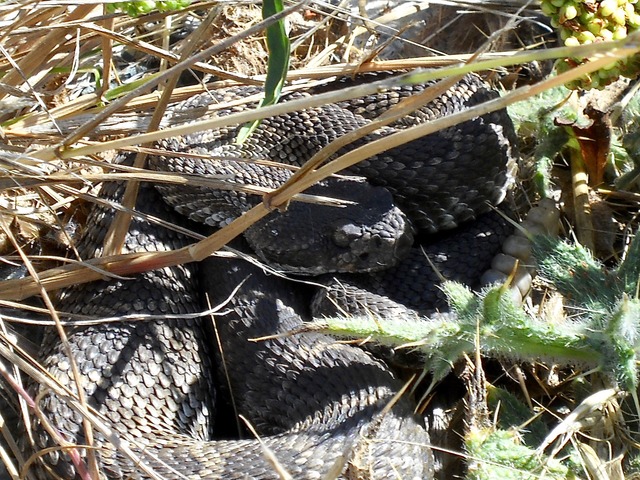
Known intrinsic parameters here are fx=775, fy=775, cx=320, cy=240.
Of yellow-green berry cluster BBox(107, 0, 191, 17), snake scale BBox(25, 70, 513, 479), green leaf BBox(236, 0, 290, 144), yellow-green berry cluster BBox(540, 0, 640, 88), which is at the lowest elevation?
snake scale BBox(25, 70, 513, 479)

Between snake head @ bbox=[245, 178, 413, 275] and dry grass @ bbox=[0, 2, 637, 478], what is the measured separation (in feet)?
1.96

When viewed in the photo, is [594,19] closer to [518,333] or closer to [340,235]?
[518,333]

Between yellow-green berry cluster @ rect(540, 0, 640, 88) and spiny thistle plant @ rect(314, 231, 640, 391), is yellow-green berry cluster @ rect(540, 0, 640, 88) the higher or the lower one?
the higher one

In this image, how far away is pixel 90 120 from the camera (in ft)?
7.25

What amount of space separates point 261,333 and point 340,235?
21.5 inches

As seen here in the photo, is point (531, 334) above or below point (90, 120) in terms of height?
below

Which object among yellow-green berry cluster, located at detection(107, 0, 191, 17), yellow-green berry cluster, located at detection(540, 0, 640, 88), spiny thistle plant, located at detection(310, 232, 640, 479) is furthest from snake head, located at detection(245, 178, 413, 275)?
yellow-green berry cluster, located at detection(107, 0, 191, 17)

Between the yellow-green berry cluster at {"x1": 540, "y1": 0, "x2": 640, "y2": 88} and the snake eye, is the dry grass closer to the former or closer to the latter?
the yellow-green berry cluster at {"x1": 540, "y1": 0, "x2": 640, "y2": 88}

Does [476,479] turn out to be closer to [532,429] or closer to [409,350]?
[532,429]

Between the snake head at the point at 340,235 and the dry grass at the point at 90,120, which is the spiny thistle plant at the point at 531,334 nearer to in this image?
the snake head at the point at 340,235

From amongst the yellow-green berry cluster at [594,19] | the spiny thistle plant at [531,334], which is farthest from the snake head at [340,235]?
the yellow-green berry cluster at [594,19]

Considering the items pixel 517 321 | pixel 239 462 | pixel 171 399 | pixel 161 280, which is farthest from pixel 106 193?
pixel 517 321

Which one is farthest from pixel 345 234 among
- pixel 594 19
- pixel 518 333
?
pixel 594 19

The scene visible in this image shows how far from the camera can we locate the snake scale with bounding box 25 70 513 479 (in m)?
2.65
